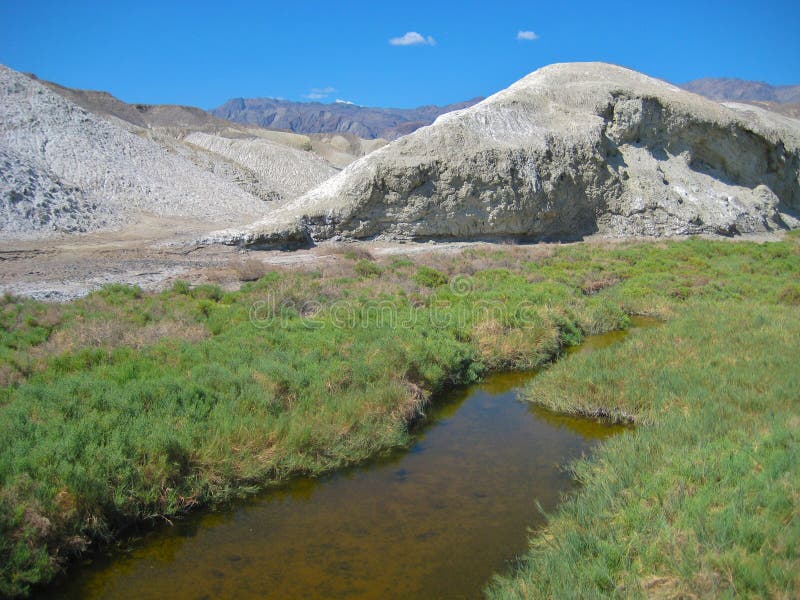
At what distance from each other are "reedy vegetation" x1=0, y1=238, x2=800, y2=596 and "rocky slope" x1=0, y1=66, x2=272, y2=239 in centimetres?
1434

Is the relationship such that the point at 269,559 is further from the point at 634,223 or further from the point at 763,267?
the point at 634,223

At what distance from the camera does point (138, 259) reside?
20891 mm

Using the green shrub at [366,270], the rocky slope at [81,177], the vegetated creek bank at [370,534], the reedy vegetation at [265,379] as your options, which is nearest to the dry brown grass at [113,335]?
the reedy vegetation at [265,379]

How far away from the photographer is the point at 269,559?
666cm

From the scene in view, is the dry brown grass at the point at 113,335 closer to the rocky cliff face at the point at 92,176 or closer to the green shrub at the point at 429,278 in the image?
the green shrub at the point at 429,278

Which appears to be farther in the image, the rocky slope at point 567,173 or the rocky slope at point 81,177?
the rocky slope at point 567,173

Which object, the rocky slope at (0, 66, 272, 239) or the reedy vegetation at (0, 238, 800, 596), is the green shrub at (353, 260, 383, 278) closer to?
the reedy vegetation at (0, 238, 800, 596)

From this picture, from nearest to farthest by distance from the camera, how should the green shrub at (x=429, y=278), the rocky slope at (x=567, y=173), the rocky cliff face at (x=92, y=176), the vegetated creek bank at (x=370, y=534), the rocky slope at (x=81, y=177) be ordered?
the vegetated creek bank at (x=370, y=534) → the green shrub at (x=429, y=278) → the rocky slope at (x=81, y=177) → the rocky cliff face at (x=92, y=176) → the rocky slope at (x=567, y=173)

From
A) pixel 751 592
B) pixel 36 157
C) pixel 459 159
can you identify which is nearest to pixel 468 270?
pixel 459 159

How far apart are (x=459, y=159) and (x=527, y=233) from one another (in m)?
5.40

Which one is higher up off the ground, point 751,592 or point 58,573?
point 751,592

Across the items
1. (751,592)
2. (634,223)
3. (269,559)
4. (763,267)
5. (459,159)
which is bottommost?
(269,559)

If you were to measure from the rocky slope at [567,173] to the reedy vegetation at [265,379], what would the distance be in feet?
29.9

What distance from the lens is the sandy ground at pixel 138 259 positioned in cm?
1672
